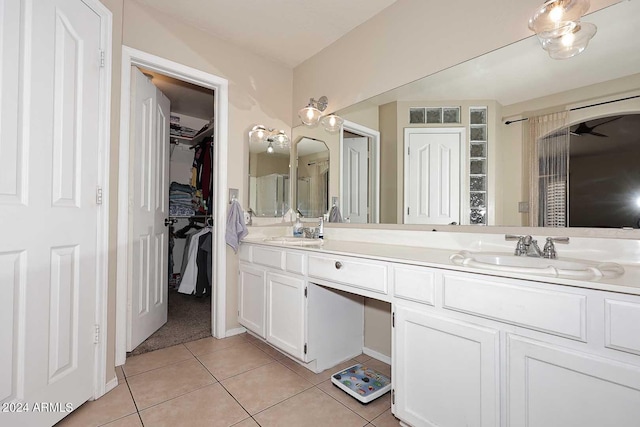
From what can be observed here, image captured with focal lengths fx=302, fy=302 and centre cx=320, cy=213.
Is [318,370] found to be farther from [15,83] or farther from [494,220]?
[15,83]

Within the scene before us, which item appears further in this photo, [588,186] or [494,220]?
[494,220]

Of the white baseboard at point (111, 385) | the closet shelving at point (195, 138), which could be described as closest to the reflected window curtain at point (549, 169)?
the white baseboard at point (111, 385)

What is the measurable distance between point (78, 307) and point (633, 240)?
2.51 metres

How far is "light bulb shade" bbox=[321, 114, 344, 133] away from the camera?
2480 mm

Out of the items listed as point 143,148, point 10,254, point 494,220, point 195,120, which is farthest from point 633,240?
point 195,120

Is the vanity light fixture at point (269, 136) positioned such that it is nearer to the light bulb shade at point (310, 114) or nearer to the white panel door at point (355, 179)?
the light bulb shade at point (310, 114)

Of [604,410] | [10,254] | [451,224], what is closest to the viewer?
[604,410]

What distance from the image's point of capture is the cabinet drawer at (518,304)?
92 cm

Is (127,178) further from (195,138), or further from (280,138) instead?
(195,138)

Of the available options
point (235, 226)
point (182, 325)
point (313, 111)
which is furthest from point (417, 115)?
point (182, 325)

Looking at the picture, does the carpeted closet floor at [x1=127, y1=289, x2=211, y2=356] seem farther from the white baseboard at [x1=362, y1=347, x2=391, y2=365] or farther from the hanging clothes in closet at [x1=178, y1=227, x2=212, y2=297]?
the white baseboard at [x1=362, y1=347, x2=391, y2=365]

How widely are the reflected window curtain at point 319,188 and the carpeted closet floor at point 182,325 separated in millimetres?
1409

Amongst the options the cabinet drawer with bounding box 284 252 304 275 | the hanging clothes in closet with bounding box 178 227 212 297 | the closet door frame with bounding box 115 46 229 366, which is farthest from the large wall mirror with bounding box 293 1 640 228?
the hanging clothes in closet with bounding box 178 227 212 297

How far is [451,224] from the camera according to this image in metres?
1.75
